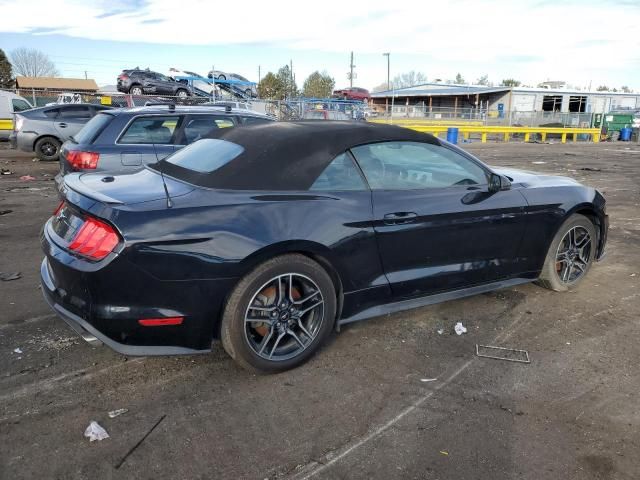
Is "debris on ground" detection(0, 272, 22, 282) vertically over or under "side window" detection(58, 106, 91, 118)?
under

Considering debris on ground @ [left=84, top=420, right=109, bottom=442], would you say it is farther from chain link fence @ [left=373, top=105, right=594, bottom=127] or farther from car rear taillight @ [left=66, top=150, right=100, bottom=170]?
chain link fence @ [left=373, top=105, right=594, bottom=127]

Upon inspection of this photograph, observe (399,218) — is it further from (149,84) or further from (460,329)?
(149,84)

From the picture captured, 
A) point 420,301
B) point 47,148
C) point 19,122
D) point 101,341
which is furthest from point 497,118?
point 101,341

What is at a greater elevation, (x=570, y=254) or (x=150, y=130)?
(x=150, y=130)

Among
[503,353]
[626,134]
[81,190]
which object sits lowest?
[626,134]

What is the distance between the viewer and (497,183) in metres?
4.22

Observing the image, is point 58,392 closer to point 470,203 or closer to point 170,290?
point 170,290

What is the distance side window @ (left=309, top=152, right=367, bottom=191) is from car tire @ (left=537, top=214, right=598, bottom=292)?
2137 millimetres

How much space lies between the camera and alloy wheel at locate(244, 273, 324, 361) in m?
3.22

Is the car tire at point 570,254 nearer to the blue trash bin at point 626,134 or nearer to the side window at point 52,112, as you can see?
the side window at point 52,112

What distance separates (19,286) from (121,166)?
2604mm

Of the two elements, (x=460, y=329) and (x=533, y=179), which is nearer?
(x=460, y=329)

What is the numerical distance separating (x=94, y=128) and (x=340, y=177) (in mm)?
4913

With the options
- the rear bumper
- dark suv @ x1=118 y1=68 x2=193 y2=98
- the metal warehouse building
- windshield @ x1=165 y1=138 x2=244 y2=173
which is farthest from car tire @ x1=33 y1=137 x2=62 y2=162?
the metal warehouse building
